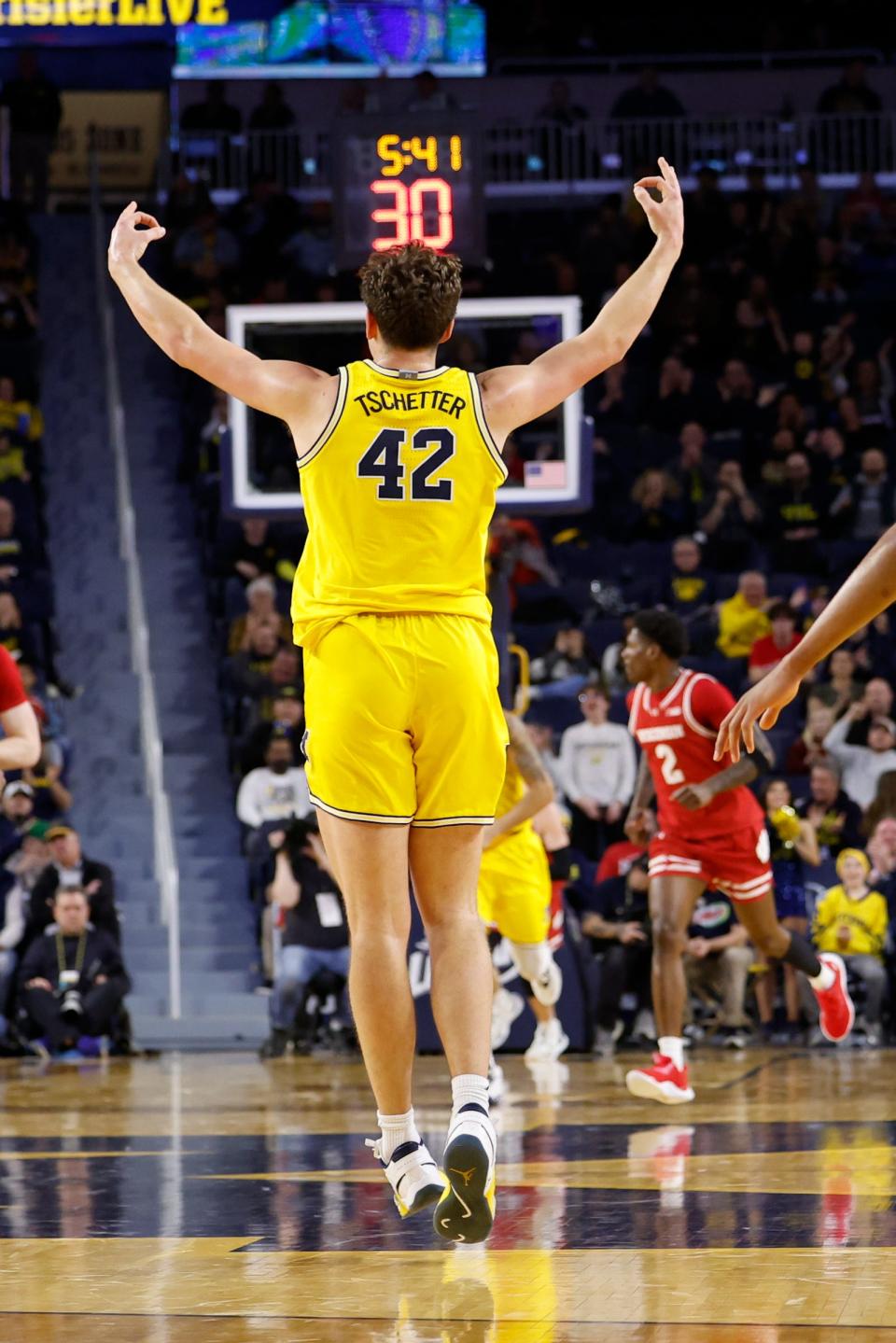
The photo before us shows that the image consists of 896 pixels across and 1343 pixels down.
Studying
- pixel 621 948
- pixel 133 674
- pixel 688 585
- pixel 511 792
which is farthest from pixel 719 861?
pixel 133 674

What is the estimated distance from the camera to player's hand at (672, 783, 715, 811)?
841 centimetres

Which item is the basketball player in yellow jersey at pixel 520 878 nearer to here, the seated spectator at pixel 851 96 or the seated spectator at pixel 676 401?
the seated spectator at pixel 676 401

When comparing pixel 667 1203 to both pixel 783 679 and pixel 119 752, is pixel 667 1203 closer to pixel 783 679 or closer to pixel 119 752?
pixel 783 679

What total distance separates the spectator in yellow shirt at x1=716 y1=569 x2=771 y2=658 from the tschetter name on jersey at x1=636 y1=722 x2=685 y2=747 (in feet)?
21.1

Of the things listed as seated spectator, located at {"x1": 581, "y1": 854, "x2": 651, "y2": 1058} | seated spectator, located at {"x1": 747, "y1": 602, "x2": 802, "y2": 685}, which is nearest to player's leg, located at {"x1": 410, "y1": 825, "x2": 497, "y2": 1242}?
seated spectator, located at {"x1": 581, "y1": 854, "x2": 651, "y2": 1058}

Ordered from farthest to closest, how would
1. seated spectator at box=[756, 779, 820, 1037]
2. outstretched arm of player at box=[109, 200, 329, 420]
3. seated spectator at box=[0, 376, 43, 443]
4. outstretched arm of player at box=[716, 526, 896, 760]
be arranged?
seated spectator at box=[0, 376, 43, 443]
seated spectator at box=[756, 779, 820, 1037]
outstretched arm of player at box=[109, 200, 329, 420]
outstretched arm of player at box=[716, 526, 896, 760]

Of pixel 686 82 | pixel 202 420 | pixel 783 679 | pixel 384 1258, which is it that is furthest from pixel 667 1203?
pixel 686 82

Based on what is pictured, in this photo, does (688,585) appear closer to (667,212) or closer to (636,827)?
(636,827)

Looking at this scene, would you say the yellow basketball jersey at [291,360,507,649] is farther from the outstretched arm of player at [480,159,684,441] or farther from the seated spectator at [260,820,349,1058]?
the seated spectator at [260,820,349,1058]

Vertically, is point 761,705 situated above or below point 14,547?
below

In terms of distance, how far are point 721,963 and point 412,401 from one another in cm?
816

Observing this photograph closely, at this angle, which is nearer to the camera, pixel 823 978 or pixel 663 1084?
pixel 663 1084

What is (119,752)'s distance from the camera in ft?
50.9

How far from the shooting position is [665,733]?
8.83 m
